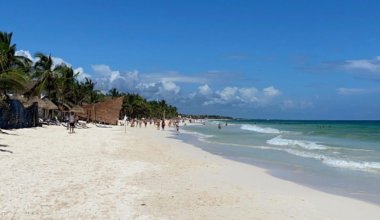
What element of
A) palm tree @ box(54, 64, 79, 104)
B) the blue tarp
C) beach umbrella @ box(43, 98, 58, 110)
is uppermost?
palm tree @ box(54, 64, 79, 104)

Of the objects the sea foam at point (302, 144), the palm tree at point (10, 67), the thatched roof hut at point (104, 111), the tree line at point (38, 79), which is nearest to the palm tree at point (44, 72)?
the tree line at point (38, 79)

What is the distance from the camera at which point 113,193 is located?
945cm

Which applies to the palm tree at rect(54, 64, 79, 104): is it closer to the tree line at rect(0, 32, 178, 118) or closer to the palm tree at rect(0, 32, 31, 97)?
the tree line at rect(0, 32, 178, 118)

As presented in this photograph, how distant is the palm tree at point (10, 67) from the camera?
24.0 metres

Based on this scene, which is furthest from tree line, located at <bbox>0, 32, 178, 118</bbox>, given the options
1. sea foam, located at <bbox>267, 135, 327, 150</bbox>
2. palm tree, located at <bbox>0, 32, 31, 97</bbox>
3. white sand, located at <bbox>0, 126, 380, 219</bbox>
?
sea foam, located at <bbox>267, 135, 327, 150</bbox>

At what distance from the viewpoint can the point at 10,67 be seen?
113 ft

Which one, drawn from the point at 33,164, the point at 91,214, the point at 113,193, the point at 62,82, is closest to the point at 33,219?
the point at 91,214

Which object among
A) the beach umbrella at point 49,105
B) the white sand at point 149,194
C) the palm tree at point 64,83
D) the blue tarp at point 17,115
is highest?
the palm tree at point 64,83

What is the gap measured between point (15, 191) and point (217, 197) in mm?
4146

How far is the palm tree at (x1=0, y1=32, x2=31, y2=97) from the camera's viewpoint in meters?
24.0

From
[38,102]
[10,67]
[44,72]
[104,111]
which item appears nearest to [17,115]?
[10,67]

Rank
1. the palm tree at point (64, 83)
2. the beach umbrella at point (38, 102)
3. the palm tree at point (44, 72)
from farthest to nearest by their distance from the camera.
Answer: the palm tree at point (64, 83) < the palm tree at point (44, 72) < the beach umbrella at point (38, 102)

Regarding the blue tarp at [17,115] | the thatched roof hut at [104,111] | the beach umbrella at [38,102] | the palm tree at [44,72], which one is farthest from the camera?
the thatched roof hut at [104,111]

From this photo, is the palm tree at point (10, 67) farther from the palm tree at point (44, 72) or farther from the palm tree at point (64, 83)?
the palm tree at point (64, 83)
